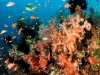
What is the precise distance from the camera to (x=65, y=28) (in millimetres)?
6145

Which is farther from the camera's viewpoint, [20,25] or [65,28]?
[20,25]

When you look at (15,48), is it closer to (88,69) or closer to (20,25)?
(20,25)

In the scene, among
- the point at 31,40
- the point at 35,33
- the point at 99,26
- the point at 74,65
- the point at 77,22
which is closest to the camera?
the point at 74,65

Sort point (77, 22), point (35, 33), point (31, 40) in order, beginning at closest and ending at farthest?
point (77, 22), point (31, 40), point (35, 33)

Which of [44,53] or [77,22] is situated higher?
[77,22]

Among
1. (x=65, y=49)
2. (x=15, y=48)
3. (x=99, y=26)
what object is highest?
(x=99, y=26)

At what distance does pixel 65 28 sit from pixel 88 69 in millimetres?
1544

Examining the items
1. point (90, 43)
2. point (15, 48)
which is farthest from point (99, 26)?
point (15, 48)

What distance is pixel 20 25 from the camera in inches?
448

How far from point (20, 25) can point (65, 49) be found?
594 centimetres

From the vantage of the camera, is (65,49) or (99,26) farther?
(99,26)

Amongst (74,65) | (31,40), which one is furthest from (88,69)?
(31,40)

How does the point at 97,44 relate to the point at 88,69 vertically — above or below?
above

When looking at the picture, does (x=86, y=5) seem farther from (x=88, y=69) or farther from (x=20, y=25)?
(x=88, y=69)
